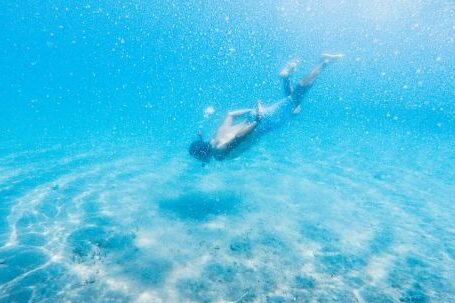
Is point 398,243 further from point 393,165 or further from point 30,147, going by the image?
point 30,147

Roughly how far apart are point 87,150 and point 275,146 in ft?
49.1

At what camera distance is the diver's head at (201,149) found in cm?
733

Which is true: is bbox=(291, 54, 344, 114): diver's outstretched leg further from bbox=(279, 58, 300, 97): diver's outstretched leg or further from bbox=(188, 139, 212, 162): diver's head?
bbox=(188, 139, 212, 162): diver's head

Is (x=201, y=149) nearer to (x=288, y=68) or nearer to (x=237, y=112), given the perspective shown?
(x=237, y=112)

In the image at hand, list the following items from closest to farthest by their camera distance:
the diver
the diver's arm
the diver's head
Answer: the diver < the diver's head < the diver's arm

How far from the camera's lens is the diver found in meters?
6.87

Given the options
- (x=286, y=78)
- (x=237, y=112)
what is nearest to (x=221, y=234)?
(x=237, y=112)

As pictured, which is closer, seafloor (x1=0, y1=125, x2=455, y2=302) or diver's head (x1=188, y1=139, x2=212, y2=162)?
seafloor (x1=0, y1=125, x2=455, y2=302)

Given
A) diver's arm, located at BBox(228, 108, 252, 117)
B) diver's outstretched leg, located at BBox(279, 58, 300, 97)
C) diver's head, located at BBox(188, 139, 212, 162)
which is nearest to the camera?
diver's head, located at BBox(188, 139, 212, 162)

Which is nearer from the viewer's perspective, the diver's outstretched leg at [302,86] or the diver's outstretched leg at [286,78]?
the diver's outstretched leg at [302,86]

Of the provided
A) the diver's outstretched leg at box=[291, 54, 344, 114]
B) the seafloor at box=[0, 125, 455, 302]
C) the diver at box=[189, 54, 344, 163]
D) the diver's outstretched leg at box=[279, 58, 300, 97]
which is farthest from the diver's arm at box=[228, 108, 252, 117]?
the seafloor at box=[0, 125, 455, 302]

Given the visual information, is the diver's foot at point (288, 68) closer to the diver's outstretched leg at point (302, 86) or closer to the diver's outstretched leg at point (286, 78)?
the diver's outstretched leg at point (286, 78)

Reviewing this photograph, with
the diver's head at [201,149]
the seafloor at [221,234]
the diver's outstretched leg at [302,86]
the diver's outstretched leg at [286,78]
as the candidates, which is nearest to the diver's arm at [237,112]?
the diver's head at [201,149]

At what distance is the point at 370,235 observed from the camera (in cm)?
884
